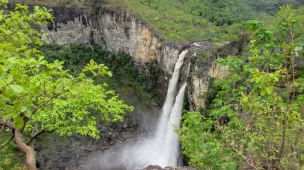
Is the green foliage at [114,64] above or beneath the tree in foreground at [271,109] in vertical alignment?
beneath

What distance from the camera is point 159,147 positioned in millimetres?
16812

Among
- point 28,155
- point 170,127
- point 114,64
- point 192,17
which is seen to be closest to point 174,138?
point 170,127

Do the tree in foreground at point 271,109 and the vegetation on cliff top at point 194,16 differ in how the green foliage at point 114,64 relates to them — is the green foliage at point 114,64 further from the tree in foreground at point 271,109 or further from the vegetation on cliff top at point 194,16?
the tree in foreground at point 271,109

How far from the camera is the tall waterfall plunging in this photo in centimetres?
1539

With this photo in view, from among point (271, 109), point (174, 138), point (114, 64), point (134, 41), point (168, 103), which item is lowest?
point (174, 138)

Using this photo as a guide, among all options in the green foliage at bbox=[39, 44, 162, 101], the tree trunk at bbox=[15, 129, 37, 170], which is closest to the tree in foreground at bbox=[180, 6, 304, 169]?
the tree trunk at bbox=[15, 129, 37, 170]

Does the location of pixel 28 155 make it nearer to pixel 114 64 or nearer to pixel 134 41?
pixel 134 41

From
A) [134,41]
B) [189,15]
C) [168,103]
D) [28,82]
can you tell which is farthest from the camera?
[189,15]

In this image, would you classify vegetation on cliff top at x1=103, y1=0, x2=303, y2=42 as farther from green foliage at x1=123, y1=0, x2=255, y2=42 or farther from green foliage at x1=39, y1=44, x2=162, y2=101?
green foliage at x1=39, y1=44, x2=162, y2=101

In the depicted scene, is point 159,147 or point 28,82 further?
point 159,147

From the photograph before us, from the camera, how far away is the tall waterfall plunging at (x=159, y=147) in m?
15.4

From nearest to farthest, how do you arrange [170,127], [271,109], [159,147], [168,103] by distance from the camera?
[271,109], [170,127], [159,147], [168,103]

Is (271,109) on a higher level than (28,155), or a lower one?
higher

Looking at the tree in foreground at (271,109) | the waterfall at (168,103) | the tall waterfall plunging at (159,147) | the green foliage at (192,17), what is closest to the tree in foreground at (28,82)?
the tree in foreground at (271,109)
